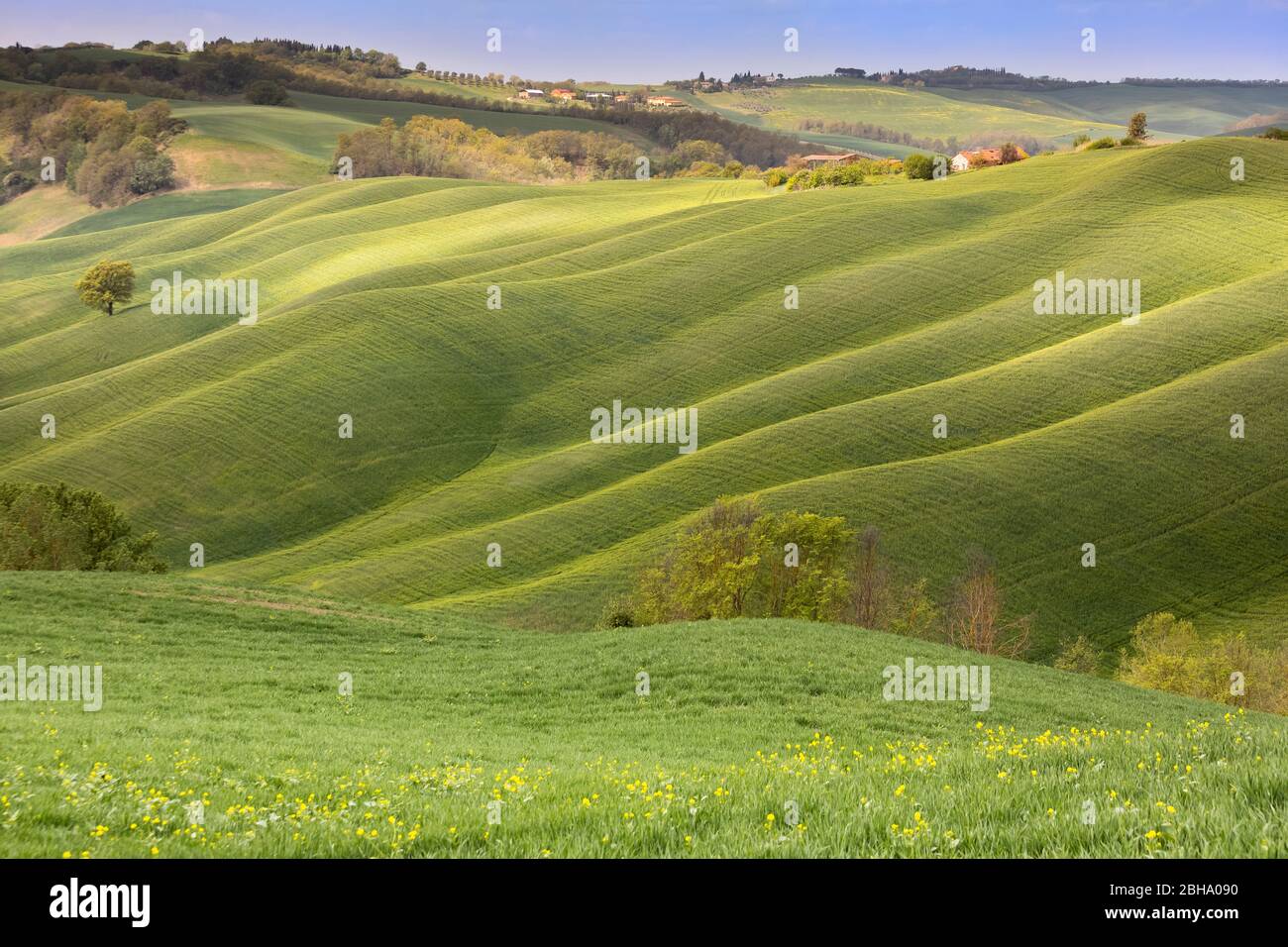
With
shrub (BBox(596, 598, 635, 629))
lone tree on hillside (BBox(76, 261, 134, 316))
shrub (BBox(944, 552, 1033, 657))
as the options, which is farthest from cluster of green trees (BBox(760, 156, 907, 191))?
shrub (BBox(596, 598, 635, 629))

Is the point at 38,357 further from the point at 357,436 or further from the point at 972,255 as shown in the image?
the point at 972,255

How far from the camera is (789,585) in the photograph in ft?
173

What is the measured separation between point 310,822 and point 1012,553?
6105 cm

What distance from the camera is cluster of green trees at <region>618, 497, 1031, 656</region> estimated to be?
51.8 metres

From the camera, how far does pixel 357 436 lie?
305 ft

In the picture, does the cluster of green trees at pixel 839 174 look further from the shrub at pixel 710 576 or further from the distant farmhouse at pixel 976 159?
the shrub at pixel 710 576

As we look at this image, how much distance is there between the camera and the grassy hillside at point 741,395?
222ft

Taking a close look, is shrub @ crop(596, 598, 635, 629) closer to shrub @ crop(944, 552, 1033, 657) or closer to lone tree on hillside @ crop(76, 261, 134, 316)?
shrub @ crop(944, 552, 1033, 657)

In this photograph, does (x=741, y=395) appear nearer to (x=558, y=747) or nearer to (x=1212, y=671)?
(x=1212, y=671)

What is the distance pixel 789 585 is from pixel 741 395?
40591mm

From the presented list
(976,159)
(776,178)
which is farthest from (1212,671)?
(976,159)

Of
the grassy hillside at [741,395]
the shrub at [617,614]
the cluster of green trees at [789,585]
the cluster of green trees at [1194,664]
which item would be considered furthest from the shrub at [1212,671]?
the shrub at [617,614]

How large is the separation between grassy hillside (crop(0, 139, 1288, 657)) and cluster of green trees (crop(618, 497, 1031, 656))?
6180mm

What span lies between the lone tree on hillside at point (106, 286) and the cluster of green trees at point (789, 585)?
344 ft
